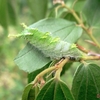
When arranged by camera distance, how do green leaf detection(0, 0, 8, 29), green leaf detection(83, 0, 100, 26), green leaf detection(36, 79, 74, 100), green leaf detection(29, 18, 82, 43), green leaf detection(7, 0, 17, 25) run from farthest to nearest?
green leaf detection(7, 0, 17, 25) → green leaf detection(0, 0, 8, 29) → green leaf detection(83, 0, 100, 26) → green leaf detection(29, 18, 82, 43) → green leaf detection(36, 79, 74, 100)

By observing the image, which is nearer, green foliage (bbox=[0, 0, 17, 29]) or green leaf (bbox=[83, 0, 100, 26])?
green leaf (bbox=[83, 0, 100, 26])

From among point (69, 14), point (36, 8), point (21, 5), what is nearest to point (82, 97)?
point (69, 14)

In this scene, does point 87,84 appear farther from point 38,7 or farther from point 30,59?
point 38,7

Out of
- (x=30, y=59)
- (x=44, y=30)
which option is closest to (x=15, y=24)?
(x=44, y=30)

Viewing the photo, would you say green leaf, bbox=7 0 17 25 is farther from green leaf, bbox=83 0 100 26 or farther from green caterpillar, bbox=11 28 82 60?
green caterpillar, bbox=11 28 82 60

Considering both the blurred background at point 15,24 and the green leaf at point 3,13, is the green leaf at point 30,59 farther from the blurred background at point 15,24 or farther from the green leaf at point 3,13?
the green leaf at point 3,13

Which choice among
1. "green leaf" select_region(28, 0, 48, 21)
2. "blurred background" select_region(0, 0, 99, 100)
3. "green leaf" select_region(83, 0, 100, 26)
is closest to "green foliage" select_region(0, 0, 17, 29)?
"blurred background" select_region(0, 0, 99, 100)

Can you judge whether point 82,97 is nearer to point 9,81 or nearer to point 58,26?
point 58,26
